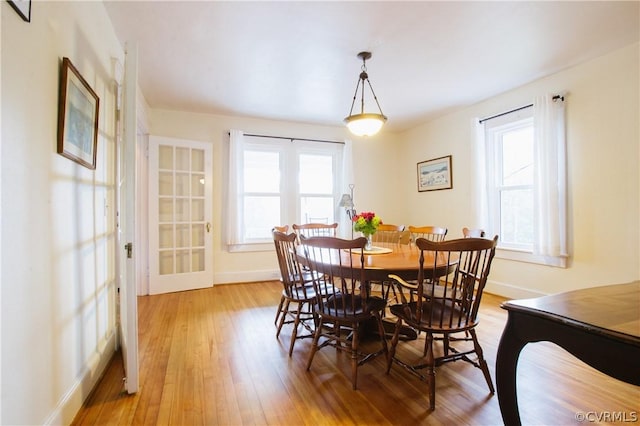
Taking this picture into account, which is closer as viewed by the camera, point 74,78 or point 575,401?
point 74,78

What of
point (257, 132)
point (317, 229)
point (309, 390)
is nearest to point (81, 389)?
point (309, 390)

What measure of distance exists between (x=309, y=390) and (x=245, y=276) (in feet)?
9.87

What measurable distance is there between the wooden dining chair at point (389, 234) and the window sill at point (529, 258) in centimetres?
143

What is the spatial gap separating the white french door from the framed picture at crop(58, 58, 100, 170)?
2.31 meters

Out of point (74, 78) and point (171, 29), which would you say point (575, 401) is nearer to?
point (74, 78)

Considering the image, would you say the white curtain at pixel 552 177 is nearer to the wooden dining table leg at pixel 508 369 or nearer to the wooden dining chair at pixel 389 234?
the wooden dining chair at pixel 389 234

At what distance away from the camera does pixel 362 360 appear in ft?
6.70

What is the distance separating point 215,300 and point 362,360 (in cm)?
232

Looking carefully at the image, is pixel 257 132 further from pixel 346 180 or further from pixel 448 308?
pixel 448 308

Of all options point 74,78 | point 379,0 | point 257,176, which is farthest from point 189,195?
point 379,0

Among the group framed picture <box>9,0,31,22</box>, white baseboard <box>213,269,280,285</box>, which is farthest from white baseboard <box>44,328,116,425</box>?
white baseboard <box>213,269,280,285</box>

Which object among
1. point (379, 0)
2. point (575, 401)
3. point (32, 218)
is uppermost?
point (379, 0)

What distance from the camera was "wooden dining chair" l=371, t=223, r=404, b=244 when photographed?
3.54m

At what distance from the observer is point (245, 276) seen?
4.65m
